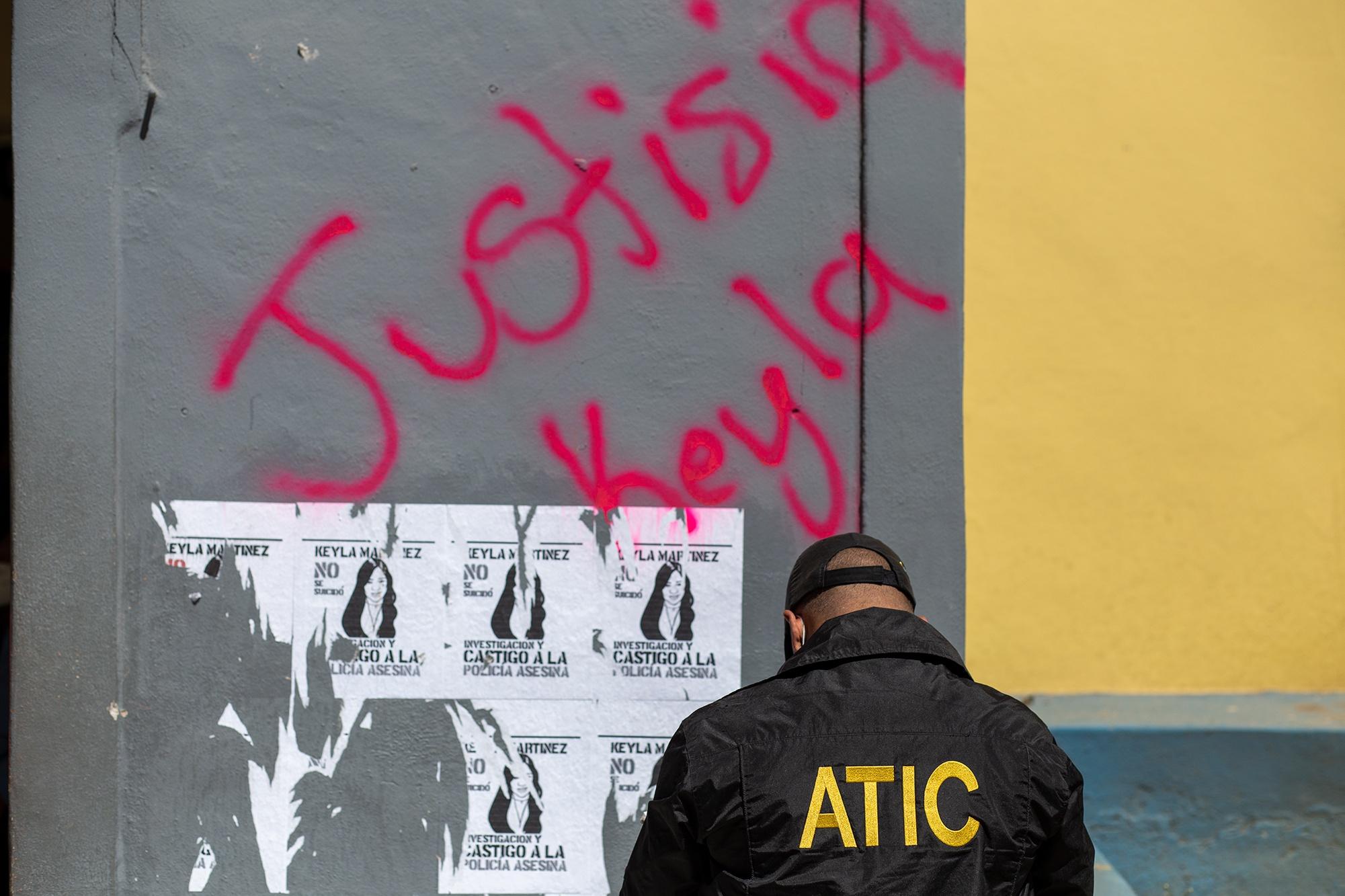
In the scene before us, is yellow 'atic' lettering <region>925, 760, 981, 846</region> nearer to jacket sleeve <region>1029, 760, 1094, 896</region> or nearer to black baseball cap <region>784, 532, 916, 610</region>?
jacket sleeve <region>1029, 760, 1094, 896</region>

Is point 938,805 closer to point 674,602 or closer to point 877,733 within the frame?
point 877,733

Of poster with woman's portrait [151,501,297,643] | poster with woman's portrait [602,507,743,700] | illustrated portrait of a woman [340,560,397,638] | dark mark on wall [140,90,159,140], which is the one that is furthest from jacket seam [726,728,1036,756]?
dark mark on wall [140,90,159,140]

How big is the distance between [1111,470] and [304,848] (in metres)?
2.48

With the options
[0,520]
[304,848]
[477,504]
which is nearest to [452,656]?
[477,504]

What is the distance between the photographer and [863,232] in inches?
110

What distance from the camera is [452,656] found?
274 cm

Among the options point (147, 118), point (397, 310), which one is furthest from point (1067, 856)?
point (147, 118)

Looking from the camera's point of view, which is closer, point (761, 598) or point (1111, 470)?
point (761, 598)

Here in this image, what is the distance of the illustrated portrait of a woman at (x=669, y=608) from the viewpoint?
2756 millimetres

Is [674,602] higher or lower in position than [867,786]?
higher

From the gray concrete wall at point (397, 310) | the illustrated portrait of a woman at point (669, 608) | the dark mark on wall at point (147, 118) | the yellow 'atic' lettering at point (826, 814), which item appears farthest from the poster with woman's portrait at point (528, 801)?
the dark mark on wall at point (147, 118)

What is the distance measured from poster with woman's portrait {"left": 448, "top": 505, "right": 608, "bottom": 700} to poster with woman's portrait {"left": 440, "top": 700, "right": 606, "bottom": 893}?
2.8 inches

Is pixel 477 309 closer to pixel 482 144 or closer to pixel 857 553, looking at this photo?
pixel 482 144

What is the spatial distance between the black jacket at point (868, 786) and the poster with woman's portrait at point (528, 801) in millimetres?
966
